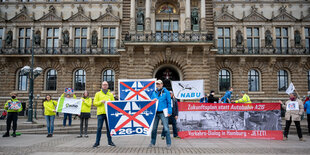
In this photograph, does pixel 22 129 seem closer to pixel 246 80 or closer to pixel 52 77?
pixel 52 77

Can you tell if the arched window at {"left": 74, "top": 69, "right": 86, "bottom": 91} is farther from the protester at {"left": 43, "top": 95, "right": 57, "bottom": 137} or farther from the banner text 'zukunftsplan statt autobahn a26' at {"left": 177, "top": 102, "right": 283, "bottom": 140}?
the banner text 'zukunftsplan statt autobahn a26' at {"left": 177, "top": 102, "right": 283, "bottom": 140}

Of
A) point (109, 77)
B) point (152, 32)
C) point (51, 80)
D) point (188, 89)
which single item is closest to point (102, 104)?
point (188, 89)

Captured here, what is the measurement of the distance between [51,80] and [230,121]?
847 inches

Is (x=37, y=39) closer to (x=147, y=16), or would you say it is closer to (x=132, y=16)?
(x=132, y=16)

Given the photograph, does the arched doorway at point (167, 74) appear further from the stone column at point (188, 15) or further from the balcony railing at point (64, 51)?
the balcony railing at point (64, 51)

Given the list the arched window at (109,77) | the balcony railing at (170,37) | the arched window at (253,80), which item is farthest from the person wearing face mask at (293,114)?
the arched window at (109,77)

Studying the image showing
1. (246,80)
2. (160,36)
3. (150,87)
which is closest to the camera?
(150,87)

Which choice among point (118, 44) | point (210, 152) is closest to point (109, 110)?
point (210, 152)

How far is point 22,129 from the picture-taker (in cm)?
1355

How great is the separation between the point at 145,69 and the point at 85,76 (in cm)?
764

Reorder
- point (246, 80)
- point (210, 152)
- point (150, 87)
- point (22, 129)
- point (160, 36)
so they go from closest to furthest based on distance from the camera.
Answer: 1. point (210, 152)
2. point (150, 87)
3. point (22, 129)
4. point (160, 36)
5. point (246, 80)

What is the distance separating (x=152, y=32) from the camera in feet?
76.7

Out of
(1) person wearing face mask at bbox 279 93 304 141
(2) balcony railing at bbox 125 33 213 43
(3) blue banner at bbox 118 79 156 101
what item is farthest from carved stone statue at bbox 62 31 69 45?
(1) person wearing face mask at bbox 279 93 304 141

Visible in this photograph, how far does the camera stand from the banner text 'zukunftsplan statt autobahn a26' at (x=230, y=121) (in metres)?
10.2
